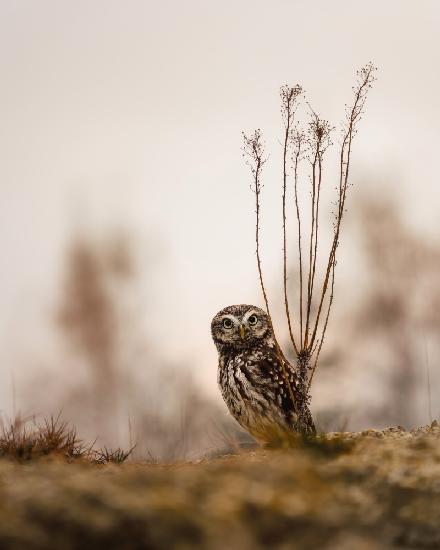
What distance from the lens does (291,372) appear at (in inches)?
293

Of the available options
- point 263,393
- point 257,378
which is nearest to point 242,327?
point 257,378

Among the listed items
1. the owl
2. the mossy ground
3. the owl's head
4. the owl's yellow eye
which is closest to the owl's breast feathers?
the owl

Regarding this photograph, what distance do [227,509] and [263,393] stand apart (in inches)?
178

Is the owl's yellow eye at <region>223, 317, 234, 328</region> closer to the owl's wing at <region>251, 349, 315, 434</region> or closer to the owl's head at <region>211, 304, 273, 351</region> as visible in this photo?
the owl's head at <region>211, 304, 273, 351</region>

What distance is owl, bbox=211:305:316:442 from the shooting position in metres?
7.07

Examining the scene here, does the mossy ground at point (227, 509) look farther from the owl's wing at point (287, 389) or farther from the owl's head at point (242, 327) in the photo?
the owl's head at point (242, 327)

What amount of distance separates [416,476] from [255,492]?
3.71 feet

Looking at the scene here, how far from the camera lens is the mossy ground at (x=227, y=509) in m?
2.48

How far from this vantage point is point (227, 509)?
2643 millimetres

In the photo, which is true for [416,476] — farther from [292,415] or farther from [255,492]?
[292,415]

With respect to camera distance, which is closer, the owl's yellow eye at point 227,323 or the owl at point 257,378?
the owl at point 257,378

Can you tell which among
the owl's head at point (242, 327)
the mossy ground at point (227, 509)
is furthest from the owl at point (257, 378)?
the mossy ground at point (227, 509)

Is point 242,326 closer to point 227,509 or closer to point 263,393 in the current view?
point 263,393

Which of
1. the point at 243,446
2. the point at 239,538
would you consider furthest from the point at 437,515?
the point at 243,446
